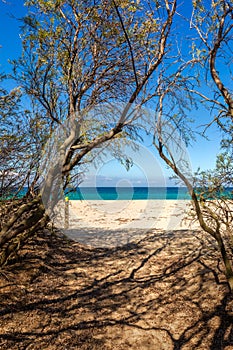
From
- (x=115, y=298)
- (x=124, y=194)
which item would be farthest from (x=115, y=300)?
(x=124, y=194)

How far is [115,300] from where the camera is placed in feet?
16.0

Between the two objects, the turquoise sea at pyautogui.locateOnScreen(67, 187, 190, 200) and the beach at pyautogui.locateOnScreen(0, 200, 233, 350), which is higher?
the turquoise sea at pyautogui.locateOnScreen(67, 187, 190, 200)

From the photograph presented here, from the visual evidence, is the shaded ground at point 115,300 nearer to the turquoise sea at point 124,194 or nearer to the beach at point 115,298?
the beach at point 115,298

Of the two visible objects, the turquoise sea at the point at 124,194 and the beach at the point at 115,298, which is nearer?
the beach at the point at 115,298

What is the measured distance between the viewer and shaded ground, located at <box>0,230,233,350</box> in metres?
3.76

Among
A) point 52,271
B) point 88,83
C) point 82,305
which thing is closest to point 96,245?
point 52,271

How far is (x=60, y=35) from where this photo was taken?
476cm

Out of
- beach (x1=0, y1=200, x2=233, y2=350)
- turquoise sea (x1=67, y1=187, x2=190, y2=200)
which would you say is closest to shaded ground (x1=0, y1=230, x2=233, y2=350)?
beach (x1=0, y1=200, x2=233, y2=350)

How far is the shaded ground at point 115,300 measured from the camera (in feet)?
12.3

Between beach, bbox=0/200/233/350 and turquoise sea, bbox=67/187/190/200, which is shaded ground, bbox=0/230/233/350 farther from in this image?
turquoise sea, bbox=67/187/190/200

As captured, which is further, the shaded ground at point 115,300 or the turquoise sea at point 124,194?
the turquoise sea at point 124,194

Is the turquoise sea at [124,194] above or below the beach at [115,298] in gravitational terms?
above

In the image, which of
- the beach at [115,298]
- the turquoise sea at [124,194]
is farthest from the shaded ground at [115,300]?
the turquoise sea at [124,194]

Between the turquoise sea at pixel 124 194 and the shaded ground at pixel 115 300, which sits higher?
the turquoise sea at pixel 124 194
